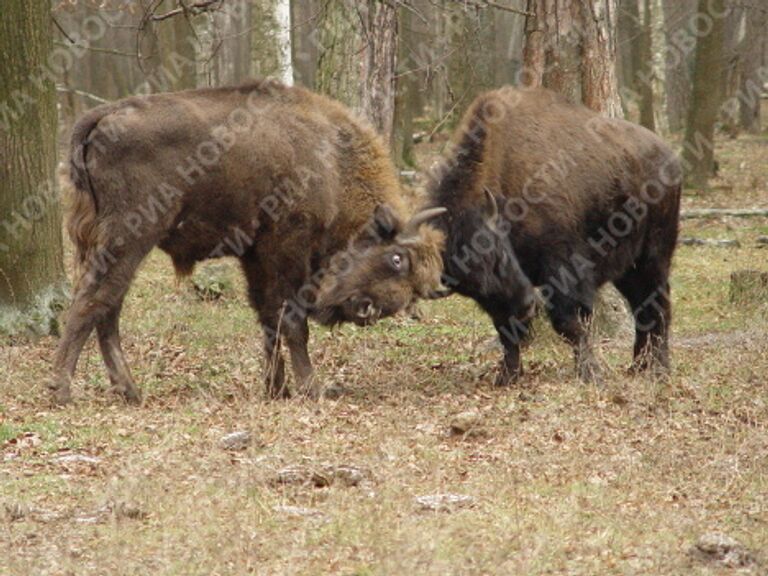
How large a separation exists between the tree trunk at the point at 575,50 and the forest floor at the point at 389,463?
6.85 ft

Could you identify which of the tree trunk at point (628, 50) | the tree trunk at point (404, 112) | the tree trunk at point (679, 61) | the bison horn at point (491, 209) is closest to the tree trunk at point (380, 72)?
the bison horn at point (491, 209)

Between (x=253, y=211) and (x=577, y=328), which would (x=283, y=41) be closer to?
(x=253, y=211)

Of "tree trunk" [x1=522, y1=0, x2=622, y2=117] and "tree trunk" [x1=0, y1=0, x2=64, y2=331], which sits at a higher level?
"tree trunk" [x1=522, y1=0, x2=622, y2=117]

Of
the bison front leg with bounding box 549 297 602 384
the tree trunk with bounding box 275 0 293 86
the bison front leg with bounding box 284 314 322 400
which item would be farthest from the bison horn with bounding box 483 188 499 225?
the tree trunk with bounding box 275 0 293 86

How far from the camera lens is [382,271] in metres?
8.99

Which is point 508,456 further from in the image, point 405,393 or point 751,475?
point 405,393

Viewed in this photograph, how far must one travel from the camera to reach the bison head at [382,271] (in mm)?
8836

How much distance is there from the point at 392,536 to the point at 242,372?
179 inches

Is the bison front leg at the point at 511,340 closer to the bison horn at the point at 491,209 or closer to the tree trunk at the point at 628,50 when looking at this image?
the bison horn at the point at 491,209

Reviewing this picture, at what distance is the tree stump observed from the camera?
1289cm

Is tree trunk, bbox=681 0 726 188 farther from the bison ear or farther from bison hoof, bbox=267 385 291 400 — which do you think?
bison hoof, bbox=267 385 291 400

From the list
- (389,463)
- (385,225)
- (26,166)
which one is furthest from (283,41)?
(389,463)

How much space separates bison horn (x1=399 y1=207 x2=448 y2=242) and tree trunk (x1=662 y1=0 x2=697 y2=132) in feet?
72.0

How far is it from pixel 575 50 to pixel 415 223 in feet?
9.02
